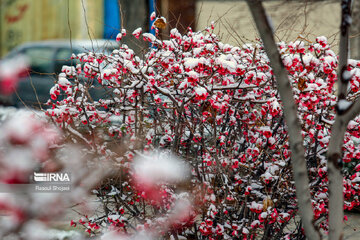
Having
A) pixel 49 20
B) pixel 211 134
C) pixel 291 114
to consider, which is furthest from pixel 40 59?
pixel 49 20

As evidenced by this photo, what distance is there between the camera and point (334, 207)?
8.75 ft

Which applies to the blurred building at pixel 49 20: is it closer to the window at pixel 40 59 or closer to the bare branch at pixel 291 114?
the window at pixel 40 59

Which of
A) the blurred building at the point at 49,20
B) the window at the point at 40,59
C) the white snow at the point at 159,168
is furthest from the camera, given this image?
the blurred building at the point at 49,20

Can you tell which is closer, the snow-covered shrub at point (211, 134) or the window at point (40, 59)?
the snow-covered shrub at point (211, 134)

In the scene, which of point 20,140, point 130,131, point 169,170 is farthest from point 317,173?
point 20,140

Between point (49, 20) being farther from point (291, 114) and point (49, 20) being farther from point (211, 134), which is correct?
point (291, 114)

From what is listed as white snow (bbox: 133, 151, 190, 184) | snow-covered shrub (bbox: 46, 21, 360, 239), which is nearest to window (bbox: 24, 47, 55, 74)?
snow-covered shrub (bbox: 46, 21, 360, 239)

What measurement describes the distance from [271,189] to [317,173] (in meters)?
0.40

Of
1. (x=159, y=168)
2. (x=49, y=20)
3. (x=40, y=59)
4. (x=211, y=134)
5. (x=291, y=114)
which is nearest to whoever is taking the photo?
(x=291, y=114)

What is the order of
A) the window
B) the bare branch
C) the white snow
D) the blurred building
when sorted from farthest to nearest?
the blurred building → the window → the white snow → the bare branch

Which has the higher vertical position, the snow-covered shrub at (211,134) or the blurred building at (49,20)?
the blurred building at (49,20)

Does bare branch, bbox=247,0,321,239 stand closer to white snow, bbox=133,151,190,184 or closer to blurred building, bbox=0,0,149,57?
white snow, bbox=133,151,190,184

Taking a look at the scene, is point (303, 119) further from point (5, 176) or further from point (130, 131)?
point (5, 176)

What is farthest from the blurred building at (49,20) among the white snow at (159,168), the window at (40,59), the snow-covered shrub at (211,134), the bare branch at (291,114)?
the bare branch at (291,114)
